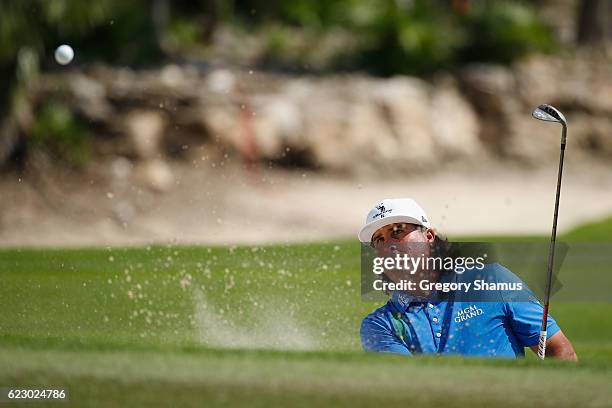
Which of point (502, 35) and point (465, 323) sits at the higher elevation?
→ point (502, 35)

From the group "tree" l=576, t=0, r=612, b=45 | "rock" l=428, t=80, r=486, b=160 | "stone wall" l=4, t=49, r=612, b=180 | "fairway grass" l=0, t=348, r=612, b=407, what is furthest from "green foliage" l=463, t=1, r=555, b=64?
"fairway grass" l=0, t=348, r=612, b=407


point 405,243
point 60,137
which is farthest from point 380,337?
point 60,137

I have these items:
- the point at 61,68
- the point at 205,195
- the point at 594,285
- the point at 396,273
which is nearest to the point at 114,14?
the point at 61,68

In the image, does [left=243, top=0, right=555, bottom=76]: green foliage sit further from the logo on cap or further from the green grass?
the logo on cap

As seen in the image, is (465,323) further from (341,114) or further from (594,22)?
(594,22)

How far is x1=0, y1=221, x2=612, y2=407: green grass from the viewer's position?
124 inches

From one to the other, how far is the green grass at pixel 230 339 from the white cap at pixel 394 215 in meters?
0.46

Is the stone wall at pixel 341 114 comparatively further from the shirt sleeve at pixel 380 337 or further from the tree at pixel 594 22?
the shirt sleeve at pixel 380 337

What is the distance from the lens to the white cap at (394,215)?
159 inches

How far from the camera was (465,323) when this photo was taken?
158 inches

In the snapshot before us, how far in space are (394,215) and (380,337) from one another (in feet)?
1.45

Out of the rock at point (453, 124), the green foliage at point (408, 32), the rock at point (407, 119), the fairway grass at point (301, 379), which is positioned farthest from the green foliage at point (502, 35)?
the fairway grass at point (301, 379)

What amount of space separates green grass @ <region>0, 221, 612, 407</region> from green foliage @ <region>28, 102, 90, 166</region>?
24.4 feet

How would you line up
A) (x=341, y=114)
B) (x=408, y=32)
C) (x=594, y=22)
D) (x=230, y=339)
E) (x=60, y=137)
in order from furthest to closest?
(x=594, y=22) → (x=408, y=32) → (x=341, y=114) → (x=60, y=137) → (x=230, y=339)
